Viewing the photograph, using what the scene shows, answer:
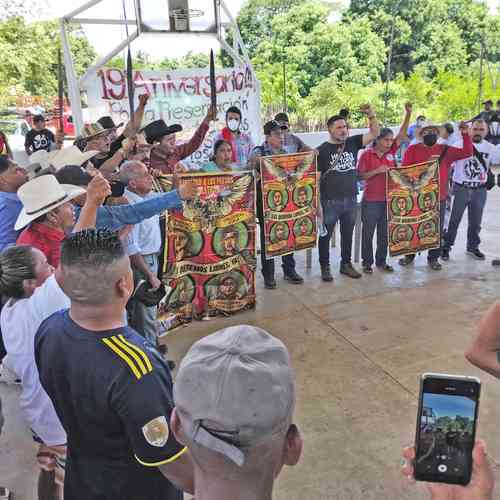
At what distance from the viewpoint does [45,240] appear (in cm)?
278

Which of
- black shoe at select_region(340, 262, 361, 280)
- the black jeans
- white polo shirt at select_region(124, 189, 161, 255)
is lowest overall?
black shoe at select_region(340, 262, 361, 280)

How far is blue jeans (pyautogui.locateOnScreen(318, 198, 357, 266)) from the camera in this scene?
5949 mm

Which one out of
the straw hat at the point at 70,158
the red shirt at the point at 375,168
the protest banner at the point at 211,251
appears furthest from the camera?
the red shirt at the point at 375,168

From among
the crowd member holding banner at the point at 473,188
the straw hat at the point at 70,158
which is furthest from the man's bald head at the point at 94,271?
the crowd member holding banner at the point at 473,188

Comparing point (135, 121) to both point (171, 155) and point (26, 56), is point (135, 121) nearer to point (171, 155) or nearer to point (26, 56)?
point (171, 155)

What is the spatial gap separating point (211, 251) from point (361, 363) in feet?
5.69

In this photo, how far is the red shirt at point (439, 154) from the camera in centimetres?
623

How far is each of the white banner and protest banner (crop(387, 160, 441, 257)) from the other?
283 centimetres

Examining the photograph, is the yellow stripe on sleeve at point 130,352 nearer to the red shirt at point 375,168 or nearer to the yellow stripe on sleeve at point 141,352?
the yellow stripe on sleeve at point 141,352

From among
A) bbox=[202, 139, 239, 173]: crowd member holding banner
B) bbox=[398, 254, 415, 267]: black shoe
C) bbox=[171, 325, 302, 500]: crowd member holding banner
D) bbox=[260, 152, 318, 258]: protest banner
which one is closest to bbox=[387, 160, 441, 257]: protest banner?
bbox=[398, 254, 415, 267]: black shoe

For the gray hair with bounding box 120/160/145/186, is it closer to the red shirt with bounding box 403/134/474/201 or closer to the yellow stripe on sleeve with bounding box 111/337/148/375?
the yellow stripe on sleeve with bounding box 111/337/148/375

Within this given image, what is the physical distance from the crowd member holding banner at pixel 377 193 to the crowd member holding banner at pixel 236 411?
5285 mm

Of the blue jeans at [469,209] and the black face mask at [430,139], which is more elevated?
the black face mask at [430,139]

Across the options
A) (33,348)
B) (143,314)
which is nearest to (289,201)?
(143,314)
